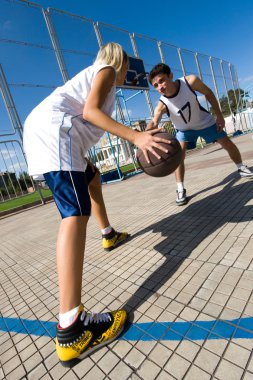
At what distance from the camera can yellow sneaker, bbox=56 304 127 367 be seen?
1294mm

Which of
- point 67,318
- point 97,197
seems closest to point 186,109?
point 97,197

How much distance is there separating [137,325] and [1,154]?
905 cm

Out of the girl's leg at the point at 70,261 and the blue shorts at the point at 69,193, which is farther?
the blue shorts at the point at 69,193

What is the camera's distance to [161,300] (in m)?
1.57

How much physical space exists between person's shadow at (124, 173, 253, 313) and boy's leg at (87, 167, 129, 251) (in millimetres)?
241

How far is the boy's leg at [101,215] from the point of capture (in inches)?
100.0

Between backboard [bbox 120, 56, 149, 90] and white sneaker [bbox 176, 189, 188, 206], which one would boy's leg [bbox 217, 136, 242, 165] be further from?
backboard [bbox 120, 56, 149, 90]

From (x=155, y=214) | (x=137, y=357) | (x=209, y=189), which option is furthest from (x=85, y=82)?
(x=209, y=189)

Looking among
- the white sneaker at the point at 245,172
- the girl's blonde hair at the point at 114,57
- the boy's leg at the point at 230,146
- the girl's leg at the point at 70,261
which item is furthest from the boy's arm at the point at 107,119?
the white sneaker at the point at 245,172

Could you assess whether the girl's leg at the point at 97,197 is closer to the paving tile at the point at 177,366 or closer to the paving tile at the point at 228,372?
the paving tile at the point at 177,366

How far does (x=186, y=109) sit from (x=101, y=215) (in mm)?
1994

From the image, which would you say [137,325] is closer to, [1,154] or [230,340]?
[230,340]

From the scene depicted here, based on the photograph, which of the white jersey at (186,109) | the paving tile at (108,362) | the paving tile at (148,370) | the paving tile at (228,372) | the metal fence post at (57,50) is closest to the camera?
the paving tile at (228,372)

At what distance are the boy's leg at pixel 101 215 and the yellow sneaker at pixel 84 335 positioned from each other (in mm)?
1223
